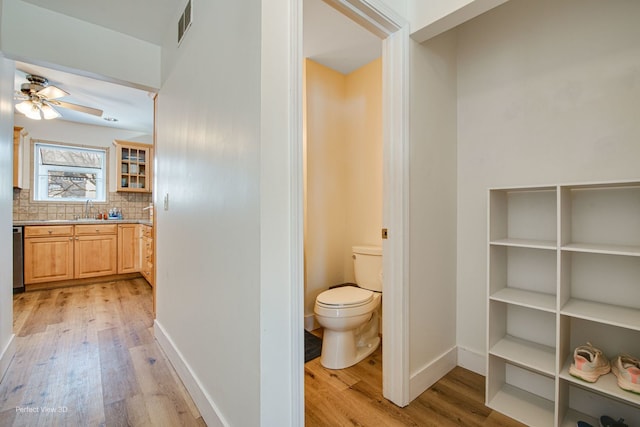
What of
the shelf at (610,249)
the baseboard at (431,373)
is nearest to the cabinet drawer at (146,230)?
the baseboard at (431,373)

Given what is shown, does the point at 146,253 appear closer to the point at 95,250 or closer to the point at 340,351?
the point at 95,250

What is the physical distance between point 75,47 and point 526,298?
3.16 metres

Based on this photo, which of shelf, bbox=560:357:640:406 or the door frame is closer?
shelf, bbox=560:357:640:406

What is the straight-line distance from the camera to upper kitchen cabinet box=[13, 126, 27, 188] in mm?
3578

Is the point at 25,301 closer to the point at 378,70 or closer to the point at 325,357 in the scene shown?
the point at 325,357

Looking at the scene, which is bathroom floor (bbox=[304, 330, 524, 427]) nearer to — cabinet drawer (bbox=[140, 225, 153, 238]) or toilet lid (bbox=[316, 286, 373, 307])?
toilet lid (bbox=[316, 286, 373, 307])

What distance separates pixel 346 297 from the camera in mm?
1917

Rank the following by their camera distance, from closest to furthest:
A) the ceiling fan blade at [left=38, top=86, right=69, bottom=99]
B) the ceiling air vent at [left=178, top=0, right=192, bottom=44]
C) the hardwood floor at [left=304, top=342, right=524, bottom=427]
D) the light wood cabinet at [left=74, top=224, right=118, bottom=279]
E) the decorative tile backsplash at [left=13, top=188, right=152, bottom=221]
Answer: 1. the hardwood floor at [left=304, top=342, right=524, bottom=427]
2. the ceiling air vent at [left=178, top=0, right=192, bottom=44]
3. the ceiling fan blade at [left=38, top=86, right=69, bottom=99]
4. the light wood cabinet at [left=74, top=224, right=118, bottom=279]
5. the decorative tile backsplash at [left=13, top=188, right=152, bottom=221]

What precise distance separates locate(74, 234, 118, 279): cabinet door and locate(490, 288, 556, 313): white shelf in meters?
4.57

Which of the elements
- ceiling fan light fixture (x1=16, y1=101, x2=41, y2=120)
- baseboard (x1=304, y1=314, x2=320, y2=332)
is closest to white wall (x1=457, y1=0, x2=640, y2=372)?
baseboard (x1=304, y1=314, x2=320, y2=332)

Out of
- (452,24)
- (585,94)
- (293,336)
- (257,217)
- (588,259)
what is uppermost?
(452,24)

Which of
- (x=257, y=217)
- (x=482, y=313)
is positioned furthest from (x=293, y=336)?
(x=482, y=313)

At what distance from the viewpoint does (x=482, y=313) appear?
1.78 metres

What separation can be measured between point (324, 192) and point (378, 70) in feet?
3.83
